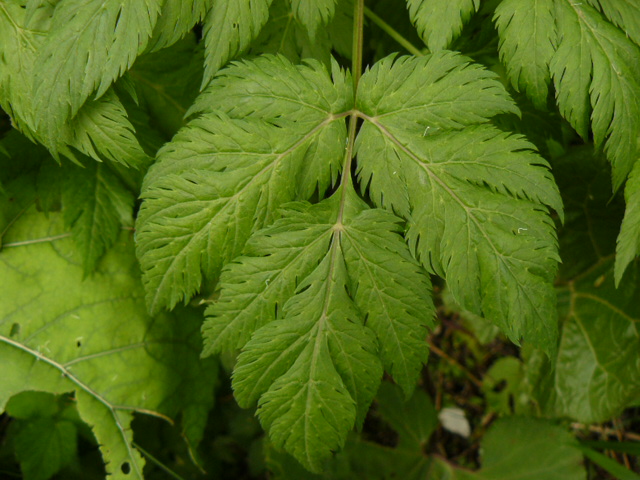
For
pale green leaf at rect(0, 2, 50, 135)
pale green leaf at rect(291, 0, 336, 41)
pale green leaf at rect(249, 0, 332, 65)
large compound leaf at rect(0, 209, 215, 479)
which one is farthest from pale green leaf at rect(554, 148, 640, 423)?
pale green leaf at rect(0, 2, 50, 135)

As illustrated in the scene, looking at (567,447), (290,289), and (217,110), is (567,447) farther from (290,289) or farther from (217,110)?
(217,110)

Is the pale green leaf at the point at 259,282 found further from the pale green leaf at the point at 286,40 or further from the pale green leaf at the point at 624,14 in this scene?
the pale green leaf at the point at 624,14

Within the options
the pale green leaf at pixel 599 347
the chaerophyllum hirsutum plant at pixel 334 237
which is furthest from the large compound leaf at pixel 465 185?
the pale green leaf at pixel 599 347

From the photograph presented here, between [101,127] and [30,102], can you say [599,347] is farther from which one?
[30,102]

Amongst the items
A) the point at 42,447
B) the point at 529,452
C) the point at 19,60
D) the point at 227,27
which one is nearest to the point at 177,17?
the point at 227,27

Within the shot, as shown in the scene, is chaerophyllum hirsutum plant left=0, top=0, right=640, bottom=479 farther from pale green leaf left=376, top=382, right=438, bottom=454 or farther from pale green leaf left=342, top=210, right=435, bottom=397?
pale green leaf left=376, top=382, right=438, bottom=454

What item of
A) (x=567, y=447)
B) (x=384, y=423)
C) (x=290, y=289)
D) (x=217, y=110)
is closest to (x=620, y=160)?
(x=290, y=289)
